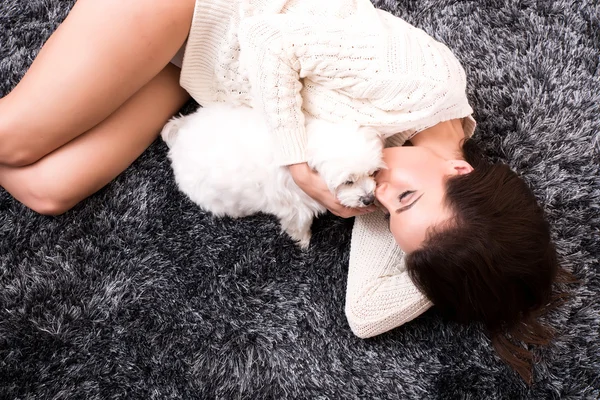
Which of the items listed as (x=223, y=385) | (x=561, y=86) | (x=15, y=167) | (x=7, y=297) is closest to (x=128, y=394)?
(x=223, y=385)

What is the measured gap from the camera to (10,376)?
153 cm

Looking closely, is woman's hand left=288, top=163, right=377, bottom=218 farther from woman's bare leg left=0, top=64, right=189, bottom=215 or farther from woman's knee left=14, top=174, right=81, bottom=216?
woman's knee left=14, top=174, right=81, bottom=216

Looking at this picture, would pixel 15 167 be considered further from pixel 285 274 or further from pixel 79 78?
pixel 285 274

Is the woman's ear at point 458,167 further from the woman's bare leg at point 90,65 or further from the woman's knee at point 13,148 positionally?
the woman's knee at point 13,148

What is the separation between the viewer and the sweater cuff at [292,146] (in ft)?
4.14

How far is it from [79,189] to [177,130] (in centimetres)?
35

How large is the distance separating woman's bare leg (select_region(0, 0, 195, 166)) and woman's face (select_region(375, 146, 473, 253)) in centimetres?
66

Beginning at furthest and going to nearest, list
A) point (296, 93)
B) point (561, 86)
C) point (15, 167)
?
point (561, 86), point (15, 167), point (296, 93)

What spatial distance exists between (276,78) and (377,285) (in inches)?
25.6

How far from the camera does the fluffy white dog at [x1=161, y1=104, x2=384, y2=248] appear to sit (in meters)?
1.25

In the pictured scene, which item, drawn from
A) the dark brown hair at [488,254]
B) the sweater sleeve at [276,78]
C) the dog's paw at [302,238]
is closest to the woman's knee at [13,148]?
the sweater sleeve at [276,78]

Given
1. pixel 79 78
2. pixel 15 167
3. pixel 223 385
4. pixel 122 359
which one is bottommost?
pixel 223 385

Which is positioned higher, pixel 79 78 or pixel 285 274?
pixel 79 78

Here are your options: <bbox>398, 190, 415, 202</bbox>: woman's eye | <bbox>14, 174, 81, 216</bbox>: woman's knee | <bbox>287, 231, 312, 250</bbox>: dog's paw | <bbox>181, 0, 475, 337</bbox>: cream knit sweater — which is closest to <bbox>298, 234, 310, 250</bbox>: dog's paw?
<bbox>287, 231, 312, 250</bbox>: dog's paw
